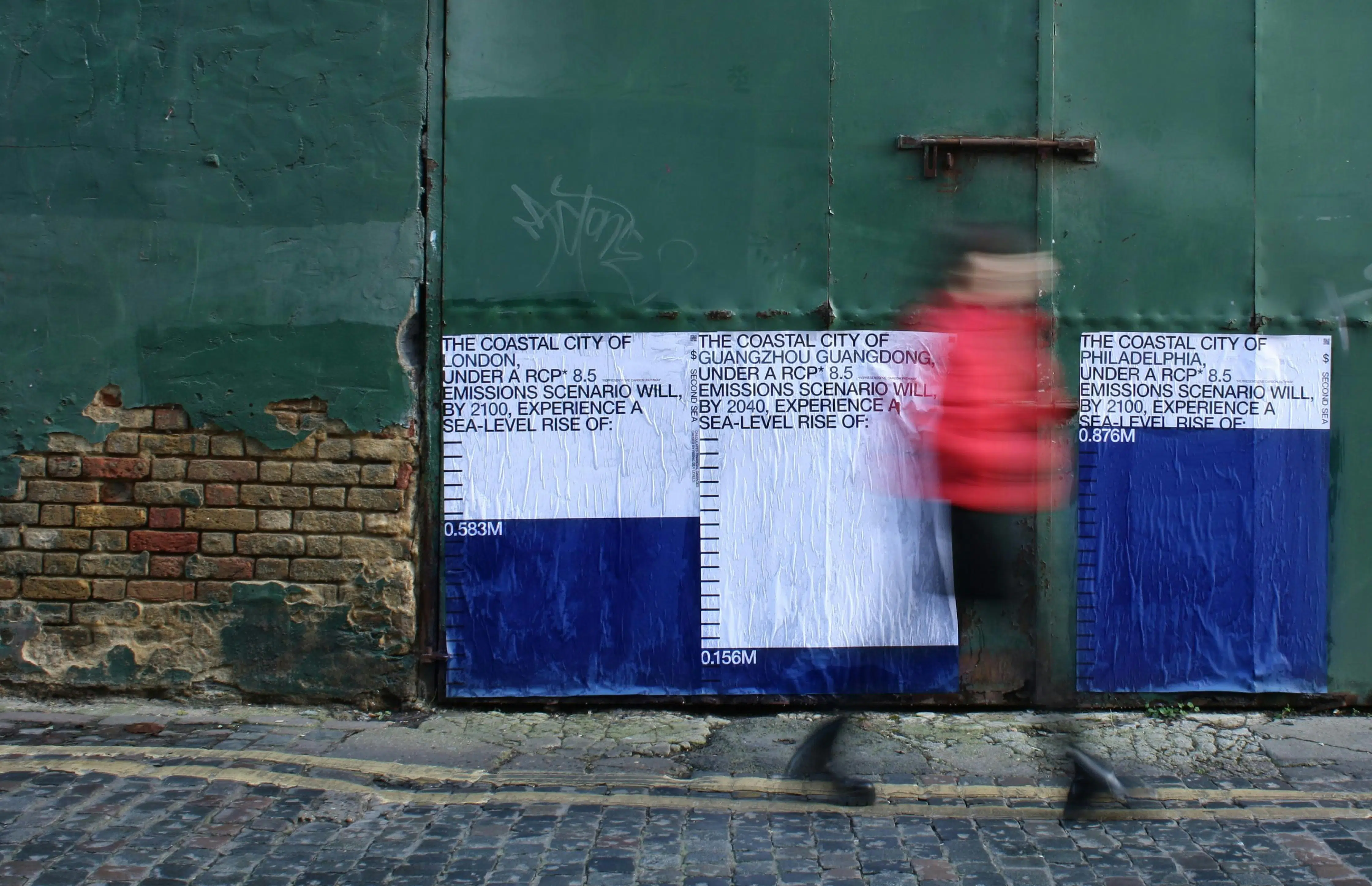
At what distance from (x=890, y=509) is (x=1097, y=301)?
1.29 m

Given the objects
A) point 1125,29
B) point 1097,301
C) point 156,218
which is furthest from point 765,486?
point 156,218

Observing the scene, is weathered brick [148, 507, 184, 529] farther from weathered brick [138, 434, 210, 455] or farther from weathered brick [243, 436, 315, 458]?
weathered brick [243, 436, 315, 458]

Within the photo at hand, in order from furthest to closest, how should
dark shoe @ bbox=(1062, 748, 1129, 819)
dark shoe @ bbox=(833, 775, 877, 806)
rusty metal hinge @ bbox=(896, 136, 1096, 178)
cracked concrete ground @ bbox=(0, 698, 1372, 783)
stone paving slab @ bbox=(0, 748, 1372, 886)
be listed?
rusty metal hinge @ bbox=(896, 136, 1096, 178)
cracked concrete ground @ bbox=(0, 698, 1372, 783)
dark shoe @ bbox=(833, 775, 877, 806)
dark shoe @ bbox=(1062, 748, 1129, 819)
stone paving slab @ bbox=(0, 748, 1372, 886)

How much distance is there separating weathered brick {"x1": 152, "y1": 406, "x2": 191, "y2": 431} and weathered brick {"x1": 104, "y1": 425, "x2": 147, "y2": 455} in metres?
0.11

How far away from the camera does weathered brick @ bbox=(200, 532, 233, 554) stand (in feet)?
16.7

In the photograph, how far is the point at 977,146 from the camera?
16.6 feet

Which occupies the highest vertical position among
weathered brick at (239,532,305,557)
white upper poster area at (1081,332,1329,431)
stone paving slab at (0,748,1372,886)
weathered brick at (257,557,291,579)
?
white upper poster area at (1081,332,1329,431)

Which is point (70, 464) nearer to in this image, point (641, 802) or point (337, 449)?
point (337, 449)

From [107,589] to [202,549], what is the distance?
0.45m

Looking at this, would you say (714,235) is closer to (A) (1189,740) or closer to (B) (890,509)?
(B) (890,509)

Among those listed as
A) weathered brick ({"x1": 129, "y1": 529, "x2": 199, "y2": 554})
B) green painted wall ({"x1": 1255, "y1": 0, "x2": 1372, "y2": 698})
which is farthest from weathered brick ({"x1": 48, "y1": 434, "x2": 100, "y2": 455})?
green painted wall ({"x1": 1255, "y1": 0, "x2": 1372, "y2": 698})

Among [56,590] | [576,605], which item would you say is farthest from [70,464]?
[576,605]

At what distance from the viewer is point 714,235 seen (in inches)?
200

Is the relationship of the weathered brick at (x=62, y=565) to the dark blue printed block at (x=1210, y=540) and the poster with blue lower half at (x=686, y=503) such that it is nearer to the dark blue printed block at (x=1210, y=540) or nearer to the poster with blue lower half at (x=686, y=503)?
the poster with blue lower half at (x=686, y=503)
